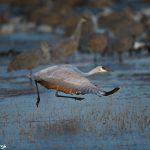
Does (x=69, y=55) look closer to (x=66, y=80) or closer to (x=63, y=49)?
(x=63, y=49)

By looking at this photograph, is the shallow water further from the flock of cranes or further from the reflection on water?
the flock of cranes

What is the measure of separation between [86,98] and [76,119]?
1.82 m

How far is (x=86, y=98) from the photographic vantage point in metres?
10.5

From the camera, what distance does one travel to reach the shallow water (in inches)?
292

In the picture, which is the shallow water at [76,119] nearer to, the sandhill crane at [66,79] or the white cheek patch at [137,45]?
the sandhill crane at [66,79]

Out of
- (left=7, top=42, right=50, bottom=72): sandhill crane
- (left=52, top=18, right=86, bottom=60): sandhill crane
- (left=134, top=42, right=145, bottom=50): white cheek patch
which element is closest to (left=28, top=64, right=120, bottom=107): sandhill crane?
(left=7, top=42, right=50, bottom=72): sandhill crane

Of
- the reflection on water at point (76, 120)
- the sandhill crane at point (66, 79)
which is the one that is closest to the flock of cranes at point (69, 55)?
the sandhill crane at point (66, 79)

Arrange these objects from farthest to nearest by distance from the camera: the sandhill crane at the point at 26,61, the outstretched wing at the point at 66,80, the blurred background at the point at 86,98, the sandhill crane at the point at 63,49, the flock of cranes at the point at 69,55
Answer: the sandhill crane at the point at 63,49, the sandhill crane at the point at 26,61, the flock of cranes at the point at 69,55, the outstretched wing at the point at 66,80, the blurred background at the point at 86,98

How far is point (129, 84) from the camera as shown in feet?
39.8

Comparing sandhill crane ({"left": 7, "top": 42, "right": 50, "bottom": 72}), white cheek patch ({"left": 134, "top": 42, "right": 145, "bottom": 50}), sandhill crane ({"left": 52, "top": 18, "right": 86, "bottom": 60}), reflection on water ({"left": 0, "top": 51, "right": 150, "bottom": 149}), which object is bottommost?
reflection on water ({"left": 0, "top": 51, "right": 150, "bottom": 149})

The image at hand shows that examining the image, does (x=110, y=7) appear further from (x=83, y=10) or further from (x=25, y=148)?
(x=25, y=148)

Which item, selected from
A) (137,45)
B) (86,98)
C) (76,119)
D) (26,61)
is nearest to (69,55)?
(26,61)

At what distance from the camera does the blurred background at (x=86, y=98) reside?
25.0 ft

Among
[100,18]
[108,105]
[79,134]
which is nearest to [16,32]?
[100,18]
